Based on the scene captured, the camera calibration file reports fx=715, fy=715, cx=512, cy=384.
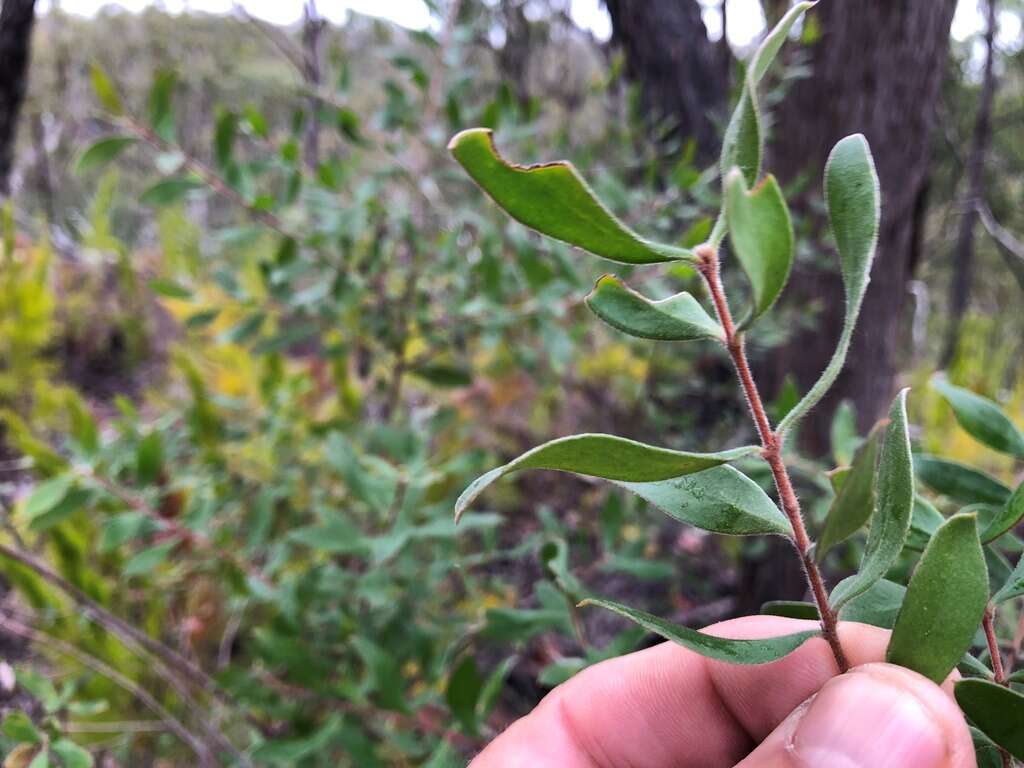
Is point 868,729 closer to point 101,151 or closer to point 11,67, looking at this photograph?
point 101,151

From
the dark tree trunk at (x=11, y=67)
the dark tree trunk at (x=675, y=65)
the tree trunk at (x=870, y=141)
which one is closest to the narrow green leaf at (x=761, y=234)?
the tree trunk at (x=870, y=141)

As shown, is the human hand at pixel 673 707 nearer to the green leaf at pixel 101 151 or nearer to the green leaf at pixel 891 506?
the green leaf at pixel 891 506

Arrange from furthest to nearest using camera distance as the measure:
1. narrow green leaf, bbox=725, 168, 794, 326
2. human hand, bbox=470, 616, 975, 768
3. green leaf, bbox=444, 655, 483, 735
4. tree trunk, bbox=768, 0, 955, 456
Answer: tree trunk, bbox=768, 0, 955, 456, green leaf, bbox=444, 655, 483, 735, human hand, bbox=470, 616, 975, 768, narrow green leaf, bbox=725, 168, 794, 326

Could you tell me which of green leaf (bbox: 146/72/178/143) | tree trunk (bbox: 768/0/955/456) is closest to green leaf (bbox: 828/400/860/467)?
tree trunk (bbox: 768/0/955/456)

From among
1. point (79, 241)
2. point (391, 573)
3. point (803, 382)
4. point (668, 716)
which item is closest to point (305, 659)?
point (391, 573)

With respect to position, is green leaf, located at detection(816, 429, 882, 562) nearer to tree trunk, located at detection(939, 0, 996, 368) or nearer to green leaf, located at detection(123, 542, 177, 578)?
green leaf, located at detection(123, 542, 177, 578)

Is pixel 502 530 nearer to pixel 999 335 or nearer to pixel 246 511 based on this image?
pixel 246 511
